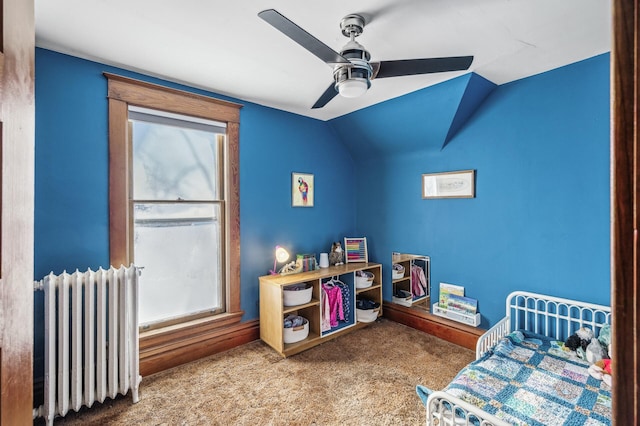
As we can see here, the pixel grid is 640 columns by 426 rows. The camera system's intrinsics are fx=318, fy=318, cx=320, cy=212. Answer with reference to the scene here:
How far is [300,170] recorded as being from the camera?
351cm

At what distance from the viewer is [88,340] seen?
2004mm

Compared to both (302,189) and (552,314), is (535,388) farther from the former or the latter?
(302,189)

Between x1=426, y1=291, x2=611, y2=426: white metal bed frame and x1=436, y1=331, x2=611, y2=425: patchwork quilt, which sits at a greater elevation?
x1=426, y1=291, x2=611, y2=426: white metal bed frame

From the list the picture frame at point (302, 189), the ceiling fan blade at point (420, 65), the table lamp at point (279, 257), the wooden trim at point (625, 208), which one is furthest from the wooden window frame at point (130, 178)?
the wooden trim at point (625, 208)

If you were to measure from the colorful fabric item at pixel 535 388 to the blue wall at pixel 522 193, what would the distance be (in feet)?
2.08

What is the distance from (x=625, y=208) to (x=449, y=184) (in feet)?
9.31

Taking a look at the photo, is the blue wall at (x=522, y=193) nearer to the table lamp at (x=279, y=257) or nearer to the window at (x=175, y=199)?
the table lamp at (x=279, y=257)

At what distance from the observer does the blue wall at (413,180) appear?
2.20 meters

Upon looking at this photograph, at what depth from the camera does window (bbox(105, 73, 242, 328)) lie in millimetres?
2410

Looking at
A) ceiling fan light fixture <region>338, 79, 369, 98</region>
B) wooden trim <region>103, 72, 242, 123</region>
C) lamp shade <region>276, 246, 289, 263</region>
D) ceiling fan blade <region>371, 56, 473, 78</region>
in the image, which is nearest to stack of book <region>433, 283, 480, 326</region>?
lamp shade <region>276, 246, 289, 263</region>

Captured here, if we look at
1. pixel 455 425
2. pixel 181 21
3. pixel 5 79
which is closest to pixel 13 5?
pixel 5 79

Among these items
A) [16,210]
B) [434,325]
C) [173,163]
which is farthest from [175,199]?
[434,325]

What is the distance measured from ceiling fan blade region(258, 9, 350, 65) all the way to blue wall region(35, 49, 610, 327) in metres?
1.44

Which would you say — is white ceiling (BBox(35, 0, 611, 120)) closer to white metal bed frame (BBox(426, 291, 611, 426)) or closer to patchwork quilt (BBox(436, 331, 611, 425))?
white metal bed frame (BBox(426, 291, 611, 426))
